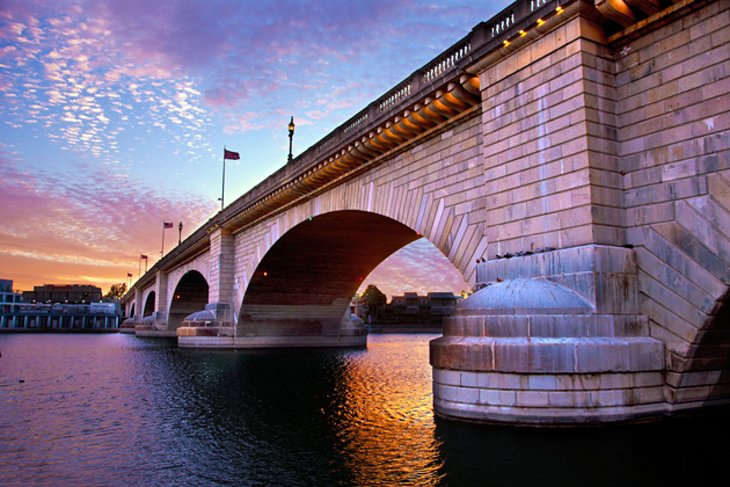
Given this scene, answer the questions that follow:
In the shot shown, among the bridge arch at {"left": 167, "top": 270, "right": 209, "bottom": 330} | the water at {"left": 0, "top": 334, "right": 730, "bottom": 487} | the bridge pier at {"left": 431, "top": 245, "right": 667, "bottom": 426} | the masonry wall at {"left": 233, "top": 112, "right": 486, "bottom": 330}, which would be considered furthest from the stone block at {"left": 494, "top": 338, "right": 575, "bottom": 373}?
the bridge arch at {"left": 167, "top": 270, "right": 209, "bottom": 330}

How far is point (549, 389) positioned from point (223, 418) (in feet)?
28.4

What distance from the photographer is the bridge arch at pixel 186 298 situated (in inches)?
2763

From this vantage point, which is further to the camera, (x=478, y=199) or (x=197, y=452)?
(x=478, y=199)

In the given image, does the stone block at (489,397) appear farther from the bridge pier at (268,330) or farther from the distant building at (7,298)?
the distant building at (7,298)

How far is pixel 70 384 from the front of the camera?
2308 centimetres

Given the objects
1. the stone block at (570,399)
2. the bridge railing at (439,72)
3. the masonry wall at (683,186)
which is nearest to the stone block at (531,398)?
the stone block at (570,399)

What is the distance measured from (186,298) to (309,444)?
225 feet

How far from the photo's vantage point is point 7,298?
14375 cm

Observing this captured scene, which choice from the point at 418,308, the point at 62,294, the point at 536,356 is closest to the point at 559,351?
the point at 536,356

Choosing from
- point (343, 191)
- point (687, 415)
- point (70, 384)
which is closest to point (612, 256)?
point (687, 415)

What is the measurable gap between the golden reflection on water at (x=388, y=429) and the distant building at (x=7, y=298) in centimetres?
13528

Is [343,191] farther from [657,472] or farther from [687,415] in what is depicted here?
[657,472]

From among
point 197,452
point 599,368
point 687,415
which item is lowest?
point 197,452

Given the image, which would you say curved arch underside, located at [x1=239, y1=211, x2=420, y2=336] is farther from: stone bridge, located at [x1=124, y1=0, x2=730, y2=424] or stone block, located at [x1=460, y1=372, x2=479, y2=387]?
stone block, located at [x1=460, y1=372, x2=479, y2=387]
